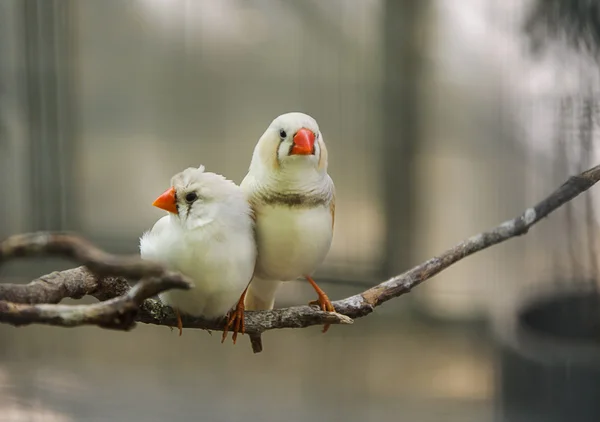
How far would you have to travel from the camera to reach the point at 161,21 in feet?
2.59

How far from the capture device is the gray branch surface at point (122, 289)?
28cm

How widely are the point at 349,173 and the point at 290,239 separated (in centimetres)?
43

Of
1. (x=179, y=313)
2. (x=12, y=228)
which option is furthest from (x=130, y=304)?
(x=12, y=228)

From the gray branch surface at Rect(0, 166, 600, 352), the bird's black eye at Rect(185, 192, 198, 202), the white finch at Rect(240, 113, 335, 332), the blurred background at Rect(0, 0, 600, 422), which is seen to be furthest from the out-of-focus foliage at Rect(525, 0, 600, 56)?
the bird's black eye at Rect(185, 192, 198, 202)

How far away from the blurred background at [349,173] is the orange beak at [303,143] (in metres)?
0.30

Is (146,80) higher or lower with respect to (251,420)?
higher

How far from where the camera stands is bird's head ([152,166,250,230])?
374 millimetres

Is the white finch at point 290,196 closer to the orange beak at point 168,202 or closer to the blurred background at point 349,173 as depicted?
the orange beak at point 168,202

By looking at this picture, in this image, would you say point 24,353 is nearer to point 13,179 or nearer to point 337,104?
point 13,179

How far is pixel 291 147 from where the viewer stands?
394 millimetres

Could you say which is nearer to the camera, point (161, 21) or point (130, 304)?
point (130, 304)

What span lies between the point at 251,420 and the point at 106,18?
0.60m

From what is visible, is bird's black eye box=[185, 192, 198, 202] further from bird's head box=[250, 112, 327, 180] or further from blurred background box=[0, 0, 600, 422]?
blurred background box=[0, 0, 600, 422]

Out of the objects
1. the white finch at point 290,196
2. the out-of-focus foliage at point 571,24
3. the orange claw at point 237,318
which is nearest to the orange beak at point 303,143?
the white finch at point 290,196
